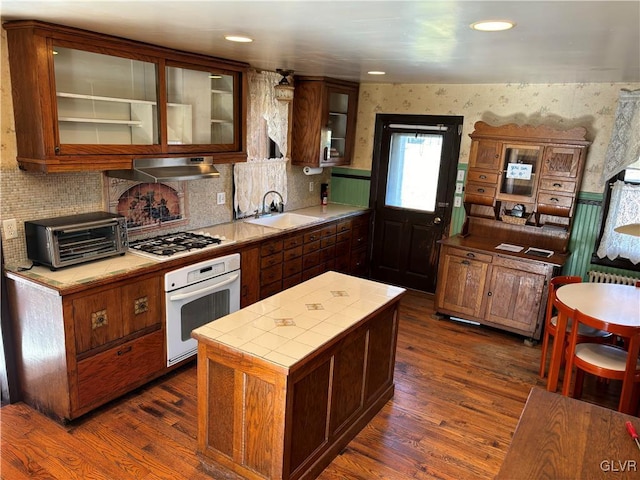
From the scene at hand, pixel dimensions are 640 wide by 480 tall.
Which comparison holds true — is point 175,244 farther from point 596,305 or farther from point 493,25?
point 596,305

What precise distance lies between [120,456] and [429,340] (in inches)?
107

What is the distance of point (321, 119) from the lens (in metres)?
4.84

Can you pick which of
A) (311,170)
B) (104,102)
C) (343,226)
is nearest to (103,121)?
(104,102)

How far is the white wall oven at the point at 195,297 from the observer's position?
3254mm

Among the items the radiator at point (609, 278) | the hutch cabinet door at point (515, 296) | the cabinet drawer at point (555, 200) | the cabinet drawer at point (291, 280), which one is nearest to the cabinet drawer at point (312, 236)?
the cabinet drawer at point (291, 280)

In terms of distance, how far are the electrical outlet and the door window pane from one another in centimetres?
382

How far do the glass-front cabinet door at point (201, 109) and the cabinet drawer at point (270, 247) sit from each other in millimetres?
867

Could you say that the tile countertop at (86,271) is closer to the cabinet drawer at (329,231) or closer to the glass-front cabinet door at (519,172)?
the cabinet drawer at (329,231)

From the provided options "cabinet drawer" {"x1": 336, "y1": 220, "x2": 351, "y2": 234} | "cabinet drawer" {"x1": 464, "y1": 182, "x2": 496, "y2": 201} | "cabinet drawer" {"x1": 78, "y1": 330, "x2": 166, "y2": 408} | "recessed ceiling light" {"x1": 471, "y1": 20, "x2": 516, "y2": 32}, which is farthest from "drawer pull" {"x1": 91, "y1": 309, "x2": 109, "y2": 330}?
"cabinet drawer" {"x1": 464, "y1": 182, "x2": 496, "y2": 201}

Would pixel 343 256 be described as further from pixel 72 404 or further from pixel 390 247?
pixel 72 404

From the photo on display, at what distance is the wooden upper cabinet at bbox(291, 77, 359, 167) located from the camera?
4.81 meters

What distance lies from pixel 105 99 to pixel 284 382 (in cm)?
211

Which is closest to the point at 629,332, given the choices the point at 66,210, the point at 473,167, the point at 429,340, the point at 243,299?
the point at 429,340

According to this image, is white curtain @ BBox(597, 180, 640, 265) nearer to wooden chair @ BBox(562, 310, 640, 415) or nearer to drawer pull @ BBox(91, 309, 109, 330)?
wooden chair @ BBox(562, 310, 640, 415)
